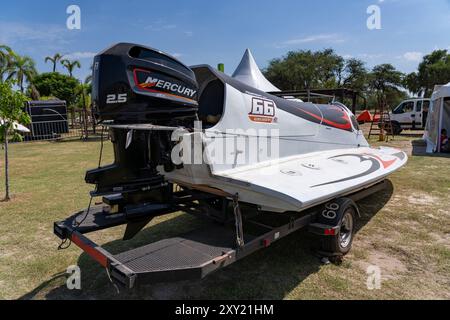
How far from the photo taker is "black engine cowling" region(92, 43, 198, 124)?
2.74 meters

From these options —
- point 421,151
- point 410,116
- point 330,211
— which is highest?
point 410,116

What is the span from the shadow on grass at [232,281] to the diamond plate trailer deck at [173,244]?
0.47 meters

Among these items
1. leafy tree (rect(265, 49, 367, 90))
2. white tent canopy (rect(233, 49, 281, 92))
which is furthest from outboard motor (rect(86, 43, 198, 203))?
leafy tree (rect(265, 49, 367, 90))

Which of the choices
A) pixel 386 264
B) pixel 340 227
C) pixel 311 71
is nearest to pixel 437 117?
pixel 386 264

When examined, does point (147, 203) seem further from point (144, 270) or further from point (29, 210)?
point (29, 210)

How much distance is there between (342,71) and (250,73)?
35.8m

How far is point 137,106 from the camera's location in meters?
2.79

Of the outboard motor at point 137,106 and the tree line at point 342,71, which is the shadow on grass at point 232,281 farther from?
the tree line at point 342,71

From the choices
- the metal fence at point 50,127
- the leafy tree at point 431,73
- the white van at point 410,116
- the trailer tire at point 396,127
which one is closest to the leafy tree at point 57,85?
the metal fence at point 50,127

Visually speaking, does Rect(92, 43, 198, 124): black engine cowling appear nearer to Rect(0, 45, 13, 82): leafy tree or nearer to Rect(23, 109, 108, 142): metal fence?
Rect(23, 109, 108, 142): metal fence

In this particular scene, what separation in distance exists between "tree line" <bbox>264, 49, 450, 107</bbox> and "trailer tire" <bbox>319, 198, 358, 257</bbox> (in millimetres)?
40131

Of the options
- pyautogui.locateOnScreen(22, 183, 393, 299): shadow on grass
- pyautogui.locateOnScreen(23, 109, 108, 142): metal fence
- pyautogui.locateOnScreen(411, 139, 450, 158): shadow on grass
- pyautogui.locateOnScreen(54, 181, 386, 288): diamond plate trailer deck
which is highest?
pyautogui.locateOnScreen(23, 109, 108, 142): metal fence

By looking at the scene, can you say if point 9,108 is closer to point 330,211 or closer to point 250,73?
point 330,211

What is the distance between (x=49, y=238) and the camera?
443 cm
